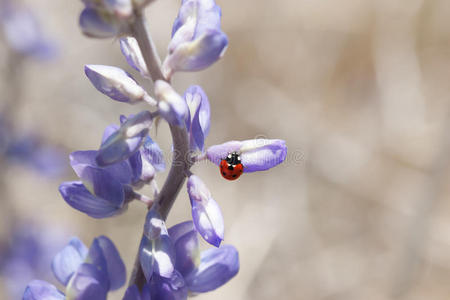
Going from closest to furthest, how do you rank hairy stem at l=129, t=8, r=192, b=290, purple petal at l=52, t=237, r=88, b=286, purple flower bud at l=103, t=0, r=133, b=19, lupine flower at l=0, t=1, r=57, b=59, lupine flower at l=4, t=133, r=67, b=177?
purple flower bud at l=103, t=0, r=133, b=19 < hairy stem at l=129, t=8, r=192, b=290 < purple petal at l=52, t=237, r=88, b=286 < lupine flower at l=4, t=133, r=67, b=177 < lupine flower at l=0, t=1, r=57, b=59

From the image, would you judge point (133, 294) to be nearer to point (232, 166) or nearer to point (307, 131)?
point (232, 166)

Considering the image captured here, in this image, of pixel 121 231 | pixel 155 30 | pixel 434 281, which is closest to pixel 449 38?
pixel 434 281

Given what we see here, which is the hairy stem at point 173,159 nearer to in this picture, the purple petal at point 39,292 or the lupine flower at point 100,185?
the lupine flower at point 100,185

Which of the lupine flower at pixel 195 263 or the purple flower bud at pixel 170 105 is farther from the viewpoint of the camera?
the lupine flower at pixel 195 263

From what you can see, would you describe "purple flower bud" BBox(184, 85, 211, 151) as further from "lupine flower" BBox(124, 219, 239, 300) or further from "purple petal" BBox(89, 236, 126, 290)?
"purple petal" BBox(89, 236, 126, 290)

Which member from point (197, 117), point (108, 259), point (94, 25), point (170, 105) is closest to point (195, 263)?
point (108, 259)

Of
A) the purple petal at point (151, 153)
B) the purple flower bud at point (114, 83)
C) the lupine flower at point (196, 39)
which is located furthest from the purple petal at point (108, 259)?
the lupine flower at point (196, 39)

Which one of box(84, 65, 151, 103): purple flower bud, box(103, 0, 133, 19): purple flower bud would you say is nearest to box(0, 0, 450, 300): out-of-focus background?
box(84, 65, 151, 103): purple flower bud

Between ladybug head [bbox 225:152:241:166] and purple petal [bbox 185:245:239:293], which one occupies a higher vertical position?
ladybug head [bbox 225:152:241:166]
